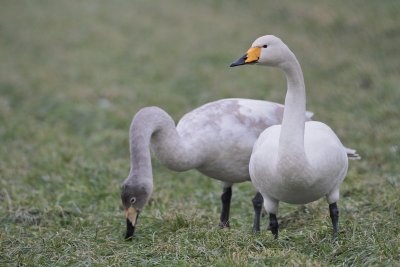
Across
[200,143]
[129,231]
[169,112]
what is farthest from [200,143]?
[169,112]

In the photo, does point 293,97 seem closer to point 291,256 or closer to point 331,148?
point 331,148

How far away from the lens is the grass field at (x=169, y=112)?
206 inches

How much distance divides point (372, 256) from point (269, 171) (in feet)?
2.98

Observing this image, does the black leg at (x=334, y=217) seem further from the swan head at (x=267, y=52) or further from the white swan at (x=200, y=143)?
the swan head at (x=267, y=52)

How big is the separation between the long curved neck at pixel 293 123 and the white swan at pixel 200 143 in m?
1.03

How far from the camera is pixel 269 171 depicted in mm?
5086

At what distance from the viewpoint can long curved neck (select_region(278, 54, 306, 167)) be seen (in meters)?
4.87

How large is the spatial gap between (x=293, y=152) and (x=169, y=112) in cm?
589

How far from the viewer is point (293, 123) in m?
4.94

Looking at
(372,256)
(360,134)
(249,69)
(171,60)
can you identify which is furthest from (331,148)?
(171,60)

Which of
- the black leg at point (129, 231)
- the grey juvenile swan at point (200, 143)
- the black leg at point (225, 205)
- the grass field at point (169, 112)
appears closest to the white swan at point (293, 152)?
the grass field at point (169, 112)

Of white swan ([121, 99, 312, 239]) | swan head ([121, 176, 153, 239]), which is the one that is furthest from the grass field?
white swan ([121, 99, 312, 239])

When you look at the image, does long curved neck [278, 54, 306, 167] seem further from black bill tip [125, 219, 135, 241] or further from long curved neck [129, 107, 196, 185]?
black bill tip [125, 219, 135, 241]

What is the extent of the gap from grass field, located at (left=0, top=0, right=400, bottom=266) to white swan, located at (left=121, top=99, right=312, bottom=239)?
0.38 metres
